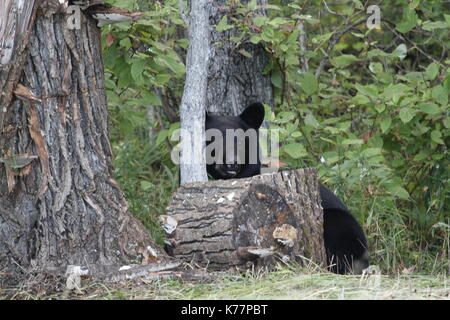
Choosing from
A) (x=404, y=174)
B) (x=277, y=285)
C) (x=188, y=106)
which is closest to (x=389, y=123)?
(x=404, y=174)

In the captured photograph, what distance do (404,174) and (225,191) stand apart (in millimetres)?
2856

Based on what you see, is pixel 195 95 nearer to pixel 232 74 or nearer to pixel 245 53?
pixel 245 53

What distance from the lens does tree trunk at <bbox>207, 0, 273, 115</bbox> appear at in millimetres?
5484

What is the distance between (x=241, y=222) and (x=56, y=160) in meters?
1.11

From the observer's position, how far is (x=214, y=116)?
501 cm

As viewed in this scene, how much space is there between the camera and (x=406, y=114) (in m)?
5.14

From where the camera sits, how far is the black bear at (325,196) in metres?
4.80

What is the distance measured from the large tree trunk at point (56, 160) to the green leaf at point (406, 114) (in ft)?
7.95

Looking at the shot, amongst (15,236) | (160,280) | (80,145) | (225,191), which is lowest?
(160,280)

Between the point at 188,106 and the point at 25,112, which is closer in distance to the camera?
the point at 25,112

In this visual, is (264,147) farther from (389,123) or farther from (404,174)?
(404,174)

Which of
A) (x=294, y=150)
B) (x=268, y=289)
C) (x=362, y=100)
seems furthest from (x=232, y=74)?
(x=268, y=289)

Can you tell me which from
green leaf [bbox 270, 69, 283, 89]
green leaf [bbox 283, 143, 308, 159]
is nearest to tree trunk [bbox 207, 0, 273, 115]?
green leaf [bbox 270, 69, 283, 89]

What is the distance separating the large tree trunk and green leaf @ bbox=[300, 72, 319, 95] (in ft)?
7.61
